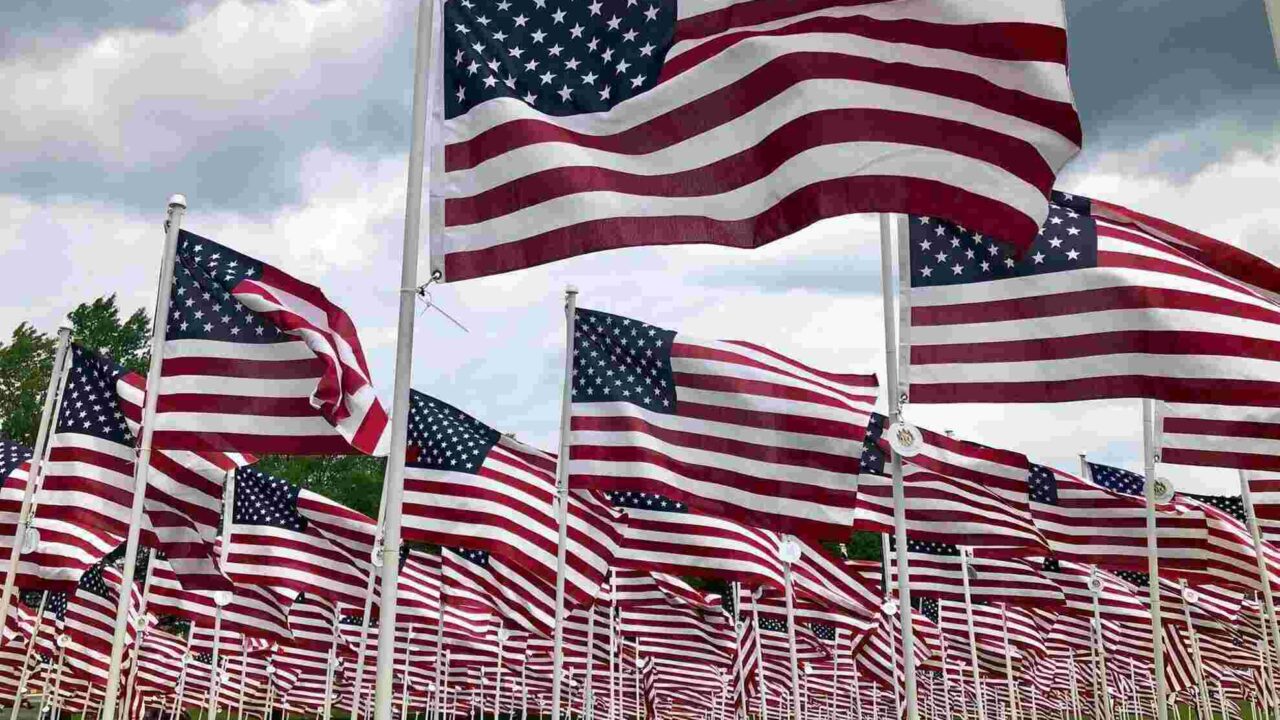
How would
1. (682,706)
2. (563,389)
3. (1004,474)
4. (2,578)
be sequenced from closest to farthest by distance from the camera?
(563,389) < (1004,474) < (2,578) < (682,706)

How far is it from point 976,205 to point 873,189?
2.00 feet

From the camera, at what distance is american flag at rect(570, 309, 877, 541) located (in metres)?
11.9

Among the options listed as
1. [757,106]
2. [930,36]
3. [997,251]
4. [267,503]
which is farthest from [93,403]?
[930,36]

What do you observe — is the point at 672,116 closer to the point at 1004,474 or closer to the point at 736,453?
the point at 736,453

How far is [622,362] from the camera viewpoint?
1398 cm

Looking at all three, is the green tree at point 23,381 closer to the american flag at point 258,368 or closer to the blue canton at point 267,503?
the blue canton at point 267,503

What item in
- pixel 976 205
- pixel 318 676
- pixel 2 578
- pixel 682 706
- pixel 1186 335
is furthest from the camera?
pixel 682 706

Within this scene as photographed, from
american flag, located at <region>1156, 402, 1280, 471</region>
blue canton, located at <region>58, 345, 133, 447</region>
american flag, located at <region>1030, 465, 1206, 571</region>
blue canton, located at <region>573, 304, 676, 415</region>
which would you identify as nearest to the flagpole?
american flag, located at <region>1156, 402, 1280, 471</region>

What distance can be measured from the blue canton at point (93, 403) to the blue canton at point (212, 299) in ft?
11.6

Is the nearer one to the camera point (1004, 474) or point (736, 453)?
point (736, 453)

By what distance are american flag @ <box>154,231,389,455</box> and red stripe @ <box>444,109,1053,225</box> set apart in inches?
131

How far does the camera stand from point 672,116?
7602 mm

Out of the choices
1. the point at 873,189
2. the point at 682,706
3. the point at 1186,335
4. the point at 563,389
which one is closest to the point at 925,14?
the point at 873,189

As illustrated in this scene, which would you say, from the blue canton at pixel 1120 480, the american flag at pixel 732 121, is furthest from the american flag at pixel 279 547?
the blue canton at pixel 1120 480
